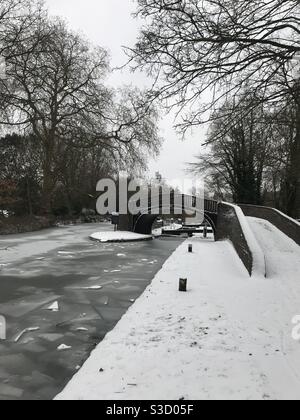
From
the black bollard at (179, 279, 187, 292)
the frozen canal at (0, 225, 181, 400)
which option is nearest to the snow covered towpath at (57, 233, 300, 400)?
the black bollard at (179, 279, 187, 292)

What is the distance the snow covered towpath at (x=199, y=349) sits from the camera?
4723 millimetres

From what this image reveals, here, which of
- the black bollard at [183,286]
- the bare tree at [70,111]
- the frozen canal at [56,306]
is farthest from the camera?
the bare tree at [70,111]

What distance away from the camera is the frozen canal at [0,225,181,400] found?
5.14 m

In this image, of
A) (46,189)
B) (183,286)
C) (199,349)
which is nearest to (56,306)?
(183,286)

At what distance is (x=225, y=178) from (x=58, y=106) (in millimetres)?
23395

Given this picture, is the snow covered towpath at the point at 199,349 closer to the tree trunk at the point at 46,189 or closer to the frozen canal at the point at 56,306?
the frozen canal at the point at 56,306

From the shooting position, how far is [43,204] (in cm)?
3119

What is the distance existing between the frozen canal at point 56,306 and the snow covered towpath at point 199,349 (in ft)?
1.25

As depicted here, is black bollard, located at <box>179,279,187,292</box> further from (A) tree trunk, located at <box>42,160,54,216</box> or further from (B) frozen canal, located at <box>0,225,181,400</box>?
(A) tree trunk, located at <box>42,160,54,216</box>

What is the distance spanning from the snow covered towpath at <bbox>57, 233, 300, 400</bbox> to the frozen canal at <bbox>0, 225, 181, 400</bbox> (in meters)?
0.38

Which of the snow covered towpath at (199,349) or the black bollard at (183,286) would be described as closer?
the snow covered towpath at (199,349)

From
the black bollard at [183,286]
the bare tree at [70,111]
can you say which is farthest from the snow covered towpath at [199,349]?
the bare tree at [70,111]
